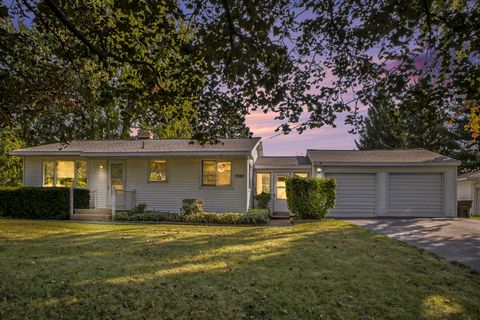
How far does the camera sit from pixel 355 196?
1695 cm

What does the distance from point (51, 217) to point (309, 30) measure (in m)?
14.4

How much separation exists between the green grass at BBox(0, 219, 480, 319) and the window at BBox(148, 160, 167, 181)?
7812mm

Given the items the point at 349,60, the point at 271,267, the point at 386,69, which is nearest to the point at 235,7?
the point at 349,60

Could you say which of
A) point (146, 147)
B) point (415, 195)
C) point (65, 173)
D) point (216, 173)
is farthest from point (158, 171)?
point (415, 195)

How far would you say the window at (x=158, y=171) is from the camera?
16.4 meters

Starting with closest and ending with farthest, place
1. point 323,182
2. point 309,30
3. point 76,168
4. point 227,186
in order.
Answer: point 309,30 → point 323,182 → point 227,186 → point 76,168

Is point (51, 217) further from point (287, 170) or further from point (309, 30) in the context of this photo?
point (309, 30)

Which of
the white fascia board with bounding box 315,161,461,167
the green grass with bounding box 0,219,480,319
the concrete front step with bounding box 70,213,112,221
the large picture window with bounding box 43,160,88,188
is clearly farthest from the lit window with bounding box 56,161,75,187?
the white fascia board with bounding box 315,161,461,167

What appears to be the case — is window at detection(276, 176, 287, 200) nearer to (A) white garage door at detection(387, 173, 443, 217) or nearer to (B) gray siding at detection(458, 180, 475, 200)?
(A) white garage door at detection(387, 173, 443, 217)

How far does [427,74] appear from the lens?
211 inches

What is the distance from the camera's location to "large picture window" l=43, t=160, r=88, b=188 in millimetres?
16984

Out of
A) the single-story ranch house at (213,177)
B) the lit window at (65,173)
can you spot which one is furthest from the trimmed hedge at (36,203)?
the lit window at (65,173)

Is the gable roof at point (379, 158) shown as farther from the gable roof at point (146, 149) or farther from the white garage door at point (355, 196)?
the gable roof at point (146, 149)

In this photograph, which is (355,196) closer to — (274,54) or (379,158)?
(379,158)
